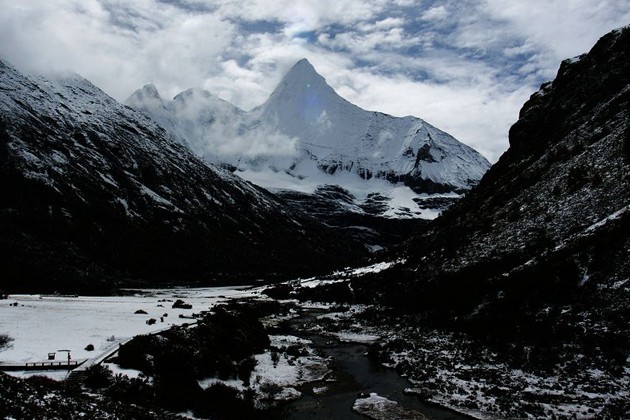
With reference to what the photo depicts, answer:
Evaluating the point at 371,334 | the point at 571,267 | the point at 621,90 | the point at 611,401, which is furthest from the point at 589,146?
the point at 611,401

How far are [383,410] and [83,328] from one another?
28.6 metres

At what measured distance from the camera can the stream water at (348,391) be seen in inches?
1273

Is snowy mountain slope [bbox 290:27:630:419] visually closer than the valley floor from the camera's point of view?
No

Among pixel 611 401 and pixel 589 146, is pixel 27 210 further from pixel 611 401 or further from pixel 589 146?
pixel 611 401

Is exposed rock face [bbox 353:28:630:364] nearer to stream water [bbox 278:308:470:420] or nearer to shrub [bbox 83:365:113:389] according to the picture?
stream water [bbox 278:308:470:420]

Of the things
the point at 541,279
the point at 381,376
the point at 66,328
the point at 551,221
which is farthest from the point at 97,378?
the point at 551,221

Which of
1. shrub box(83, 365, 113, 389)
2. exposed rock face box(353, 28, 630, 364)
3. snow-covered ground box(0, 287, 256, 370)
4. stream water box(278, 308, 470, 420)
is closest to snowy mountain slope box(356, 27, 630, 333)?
exposed rock face box(353, 28, 630, 364)

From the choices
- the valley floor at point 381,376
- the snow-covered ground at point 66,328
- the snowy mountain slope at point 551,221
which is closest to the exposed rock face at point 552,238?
the snowy mountain slope at point 551,221

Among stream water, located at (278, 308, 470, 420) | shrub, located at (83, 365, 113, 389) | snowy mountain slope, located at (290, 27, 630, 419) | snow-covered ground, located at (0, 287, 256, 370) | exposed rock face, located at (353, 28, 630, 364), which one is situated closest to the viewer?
shrub, located at (83, 365, 113, 389)

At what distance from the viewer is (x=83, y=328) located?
4653 cm

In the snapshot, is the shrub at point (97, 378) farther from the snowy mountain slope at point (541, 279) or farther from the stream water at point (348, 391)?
the snowy mountain slope at point (541, 279)

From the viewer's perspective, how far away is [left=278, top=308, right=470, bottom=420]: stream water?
32.3 meters

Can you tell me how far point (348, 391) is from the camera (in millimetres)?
38000

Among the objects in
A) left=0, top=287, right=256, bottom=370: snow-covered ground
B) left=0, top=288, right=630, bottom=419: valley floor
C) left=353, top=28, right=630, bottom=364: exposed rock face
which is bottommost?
left=0, top=288, right=630, bottom=419: valley floor
